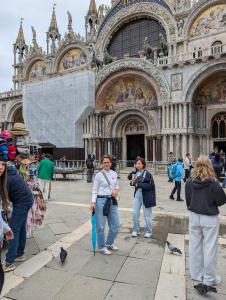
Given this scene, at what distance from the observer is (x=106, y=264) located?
13.0 feet

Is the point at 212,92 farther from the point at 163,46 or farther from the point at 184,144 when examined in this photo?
the point at 163,46

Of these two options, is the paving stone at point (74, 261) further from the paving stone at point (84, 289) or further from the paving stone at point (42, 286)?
the paving stone at point (84, 289)

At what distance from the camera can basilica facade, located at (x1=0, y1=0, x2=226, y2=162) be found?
61.7 feet

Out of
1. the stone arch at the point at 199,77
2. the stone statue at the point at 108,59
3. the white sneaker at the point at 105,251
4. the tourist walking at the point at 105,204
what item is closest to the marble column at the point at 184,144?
the stone arch at the point at 199,77

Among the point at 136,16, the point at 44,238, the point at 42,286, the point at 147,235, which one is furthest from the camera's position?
→ the point at 136,16

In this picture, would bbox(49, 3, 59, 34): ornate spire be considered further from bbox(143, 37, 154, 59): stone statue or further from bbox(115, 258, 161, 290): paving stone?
bbox(115, 258, 161, 290): paving stone

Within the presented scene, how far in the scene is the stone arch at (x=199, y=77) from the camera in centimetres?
1737

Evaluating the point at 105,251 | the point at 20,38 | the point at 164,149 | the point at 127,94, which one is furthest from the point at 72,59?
the point at 105,251

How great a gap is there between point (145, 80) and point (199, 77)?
4.42 meters

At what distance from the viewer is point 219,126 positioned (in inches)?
755

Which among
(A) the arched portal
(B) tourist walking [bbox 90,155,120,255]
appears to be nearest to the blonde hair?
(B) tourist walking [bbox 90,155,120,255]

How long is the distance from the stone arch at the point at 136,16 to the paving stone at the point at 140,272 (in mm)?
21128

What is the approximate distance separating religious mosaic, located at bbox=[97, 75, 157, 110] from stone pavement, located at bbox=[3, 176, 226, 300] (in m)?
16.5

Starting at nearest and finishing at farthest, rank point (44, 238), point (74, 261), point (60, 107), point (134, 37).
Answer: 1. point (74, 261)
2. point (44, 238)
3. point (60, 107)
4. point (134, 37)
